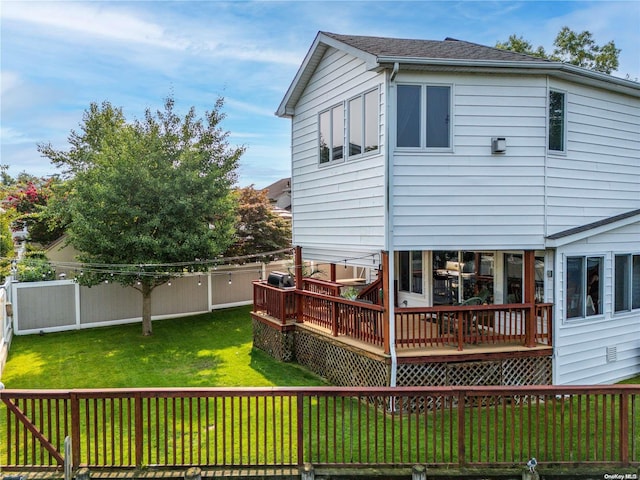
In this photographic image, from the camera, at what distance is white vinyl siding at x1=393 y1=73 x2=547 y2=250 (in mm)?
7605

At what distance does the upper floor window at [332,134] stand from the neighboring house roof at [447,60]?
1.24 m

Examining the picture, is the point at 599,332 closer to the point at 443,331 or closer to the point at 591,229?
the point at 591,229

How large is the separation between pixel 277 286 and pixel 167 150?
5391 mm

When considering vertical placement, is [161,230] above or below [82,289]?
above

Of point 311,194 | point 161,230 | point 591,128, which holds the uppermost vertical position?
point 591,128

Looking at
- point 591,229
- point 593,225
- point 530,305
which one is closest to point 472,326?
point 530,305

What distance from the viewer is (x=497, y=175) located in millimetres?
7820

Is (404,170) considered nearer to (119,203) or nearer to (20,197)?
(119,203)

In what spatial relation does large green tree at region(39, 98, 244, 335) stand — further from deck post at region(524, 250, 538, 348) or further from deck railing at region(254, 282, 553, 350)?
deck post at region(524, 250, 538, 348)

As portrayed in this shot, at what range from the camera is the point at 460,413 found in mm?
4938

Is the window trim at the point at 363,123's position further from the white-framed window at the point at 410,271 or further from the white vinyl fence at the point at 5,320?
the white vinyl fence at the point at 5,320

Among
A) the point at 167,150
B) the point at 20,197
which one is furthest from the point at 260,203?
the point at 20,197

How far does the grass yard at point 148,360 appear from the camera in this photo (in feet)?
29.6

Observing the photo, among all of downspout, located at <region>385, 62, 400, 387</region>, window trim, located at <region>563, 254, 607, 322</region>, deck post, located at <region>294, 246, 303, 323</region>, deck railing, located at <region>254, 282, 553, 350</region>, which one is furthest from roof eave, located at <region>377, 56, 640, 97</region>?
deck post, located at <region>294, 246, 303, 323</region>
